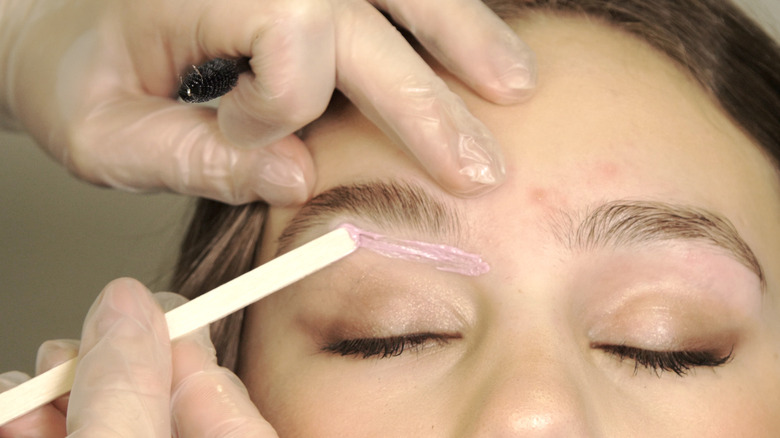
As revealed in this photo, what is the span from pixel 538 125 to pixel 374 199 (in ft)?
0.90

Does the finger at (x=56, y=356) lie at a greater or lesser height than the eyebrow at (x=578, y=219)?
lesser

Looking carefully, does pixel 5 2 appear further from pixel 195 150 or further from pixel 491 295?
pixel 491 295

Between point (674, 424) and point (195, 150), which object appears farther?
point (195, 150)

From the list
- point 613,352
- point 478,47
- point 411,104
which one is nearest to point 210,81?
point 411,104

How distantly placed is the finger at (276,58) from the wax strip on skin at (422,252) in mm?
211

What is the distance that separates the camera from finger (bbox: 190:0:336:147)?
3.69 ft

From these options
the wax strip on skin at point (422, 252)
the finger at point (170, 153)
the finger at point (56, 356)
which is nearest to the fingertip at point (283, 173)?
the finger at point (170, 153)

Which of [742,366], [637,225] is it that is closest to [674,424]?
[742,366]

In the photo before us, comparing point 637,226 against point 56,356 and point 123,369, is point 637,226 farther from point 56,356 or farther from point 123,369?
point 56,356

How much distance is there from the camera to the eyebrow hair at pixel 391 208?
1099 millimetres

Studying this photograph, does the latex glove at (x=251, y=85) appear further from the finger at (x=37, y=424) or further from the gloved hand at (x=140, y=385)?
the finger at (x=37, y=424)

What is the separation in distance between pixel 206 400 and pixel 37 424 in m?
0.30

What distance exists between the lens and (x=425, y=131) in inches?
44.0

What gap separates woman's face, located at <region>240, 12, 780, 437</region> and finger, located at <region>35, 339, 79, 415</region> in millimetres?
286
